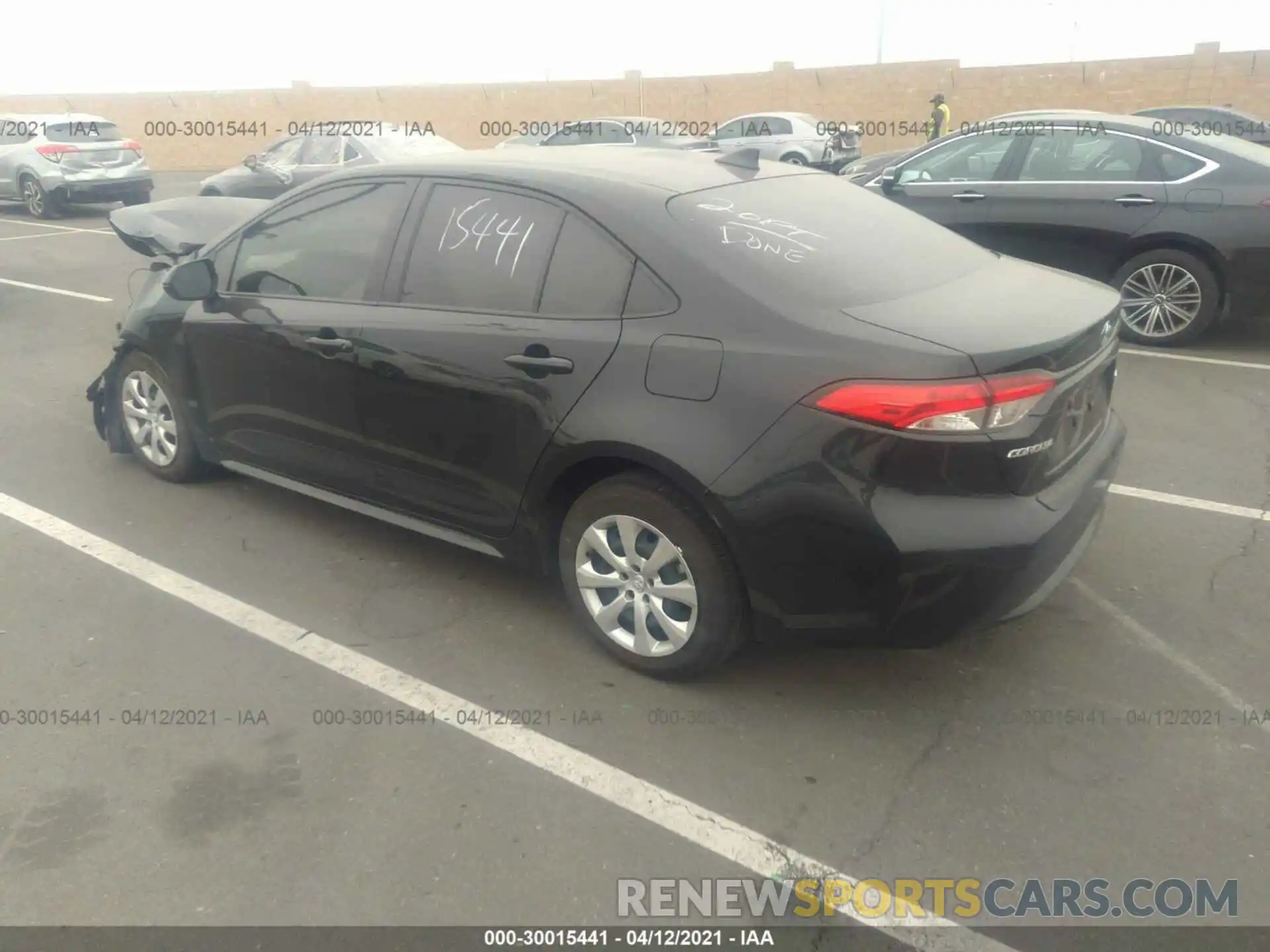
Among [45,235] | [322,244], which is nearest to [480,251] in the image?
[322,244]

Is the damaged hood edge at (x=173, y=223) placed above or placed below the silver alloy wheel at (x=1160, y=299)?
above

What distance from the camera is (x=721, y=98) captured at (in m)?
30.7

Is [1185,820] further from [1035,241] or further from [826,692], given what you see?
[1035,241]

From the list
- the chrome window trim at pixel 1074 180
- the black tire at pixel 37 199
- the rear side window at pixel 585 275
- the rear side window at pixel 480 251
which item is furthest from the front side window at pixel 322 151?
the rear side window at pixel 585 275

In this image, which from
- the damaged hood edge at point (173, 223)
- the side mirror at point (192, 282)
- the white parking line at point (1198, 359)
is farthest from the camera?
the damaged hood edge at point (173, 223)

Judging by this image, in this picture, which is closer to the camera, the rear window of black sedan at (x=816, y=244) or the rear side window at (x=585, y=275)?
the rear window of black sedan at (x=816, y=244)

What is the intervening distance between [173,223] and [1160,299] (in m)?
7.57

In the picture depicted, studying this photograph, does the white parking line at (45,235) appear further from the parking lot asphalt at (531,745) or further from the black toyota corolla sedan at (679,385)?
the black toyota corolla sedan at (679,385)

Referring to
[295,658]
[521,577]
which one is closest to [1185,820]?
[521,577]

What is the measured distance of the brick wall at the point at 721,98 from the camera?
2481cm

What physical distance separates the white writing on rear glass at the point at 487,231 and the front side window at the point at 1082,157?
17.5 ft

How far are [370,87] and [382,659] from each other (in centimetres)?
3466

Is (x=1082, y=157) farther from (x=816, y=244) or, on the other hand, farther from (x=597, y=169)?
(x=597, y=169)

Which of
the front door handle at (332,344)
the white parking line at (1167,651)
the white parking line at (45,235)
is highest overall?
the front door handle at (332,344)
